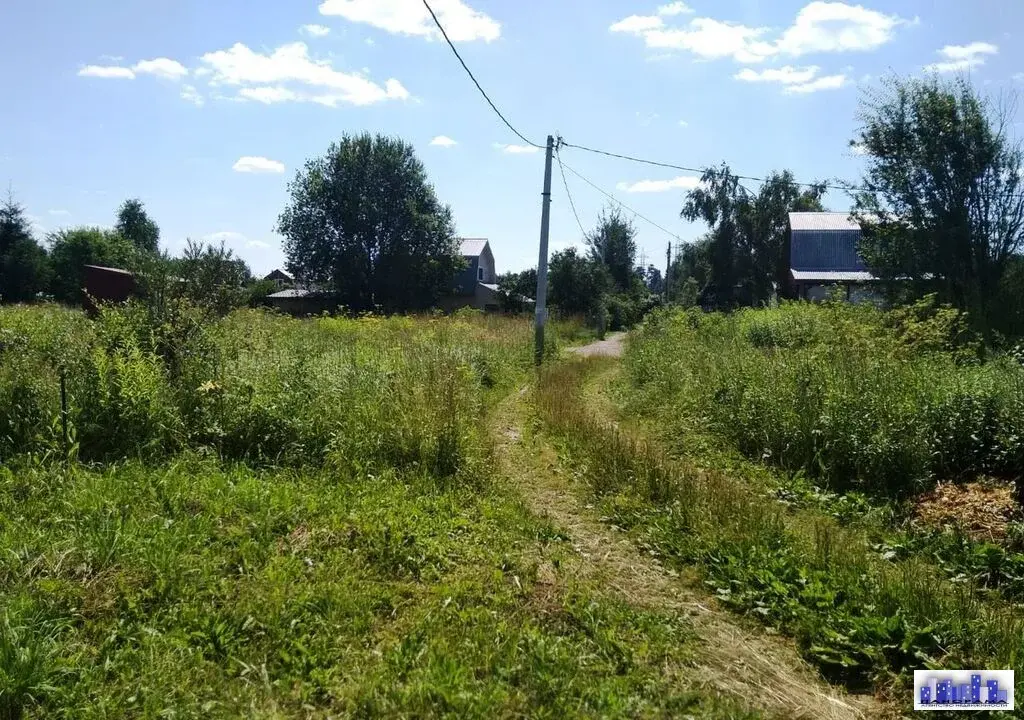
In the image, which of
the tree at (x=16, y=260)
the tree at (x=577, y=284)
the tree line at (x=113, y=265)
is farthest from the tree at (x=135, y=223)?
the tree at (x=577, y=284)

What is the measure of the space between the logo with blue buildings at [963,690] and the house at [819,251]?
2859cm

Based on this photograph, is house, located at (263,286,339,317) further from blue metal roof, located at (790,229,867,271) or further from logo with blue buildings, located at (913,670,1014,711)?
logo with blue buildings, located at (913,670,1014,711)

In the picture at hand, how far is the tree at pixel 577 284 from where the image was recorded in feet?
104

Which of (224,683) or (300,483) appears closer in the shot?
(224,683)

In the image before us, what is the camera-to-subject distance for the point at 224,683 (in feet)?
8.88

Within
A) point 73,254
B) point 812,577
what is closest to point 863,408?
point 812,577

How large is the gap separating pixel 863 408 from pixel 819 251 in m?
28.1

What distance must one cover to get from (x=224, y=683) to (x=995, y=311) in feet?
52.5

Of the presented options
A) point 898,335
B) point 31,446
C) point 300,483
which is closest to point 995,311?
point 898,335

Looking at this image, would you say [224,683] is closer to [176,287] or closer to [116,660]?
[116,660]

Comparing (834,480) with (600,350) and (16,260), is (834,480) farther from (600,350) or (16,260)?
(16,260)

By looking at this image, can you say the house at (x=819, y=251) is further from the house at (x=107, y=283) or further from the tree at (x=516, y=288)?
the house at (x=107, y=283)

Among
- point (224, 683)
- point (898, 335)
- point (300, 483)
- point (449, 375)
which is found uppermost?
point (898, 335)

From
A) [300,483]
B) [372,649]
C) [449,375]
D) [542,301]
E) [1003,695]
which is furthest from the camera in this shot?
[542,301]
